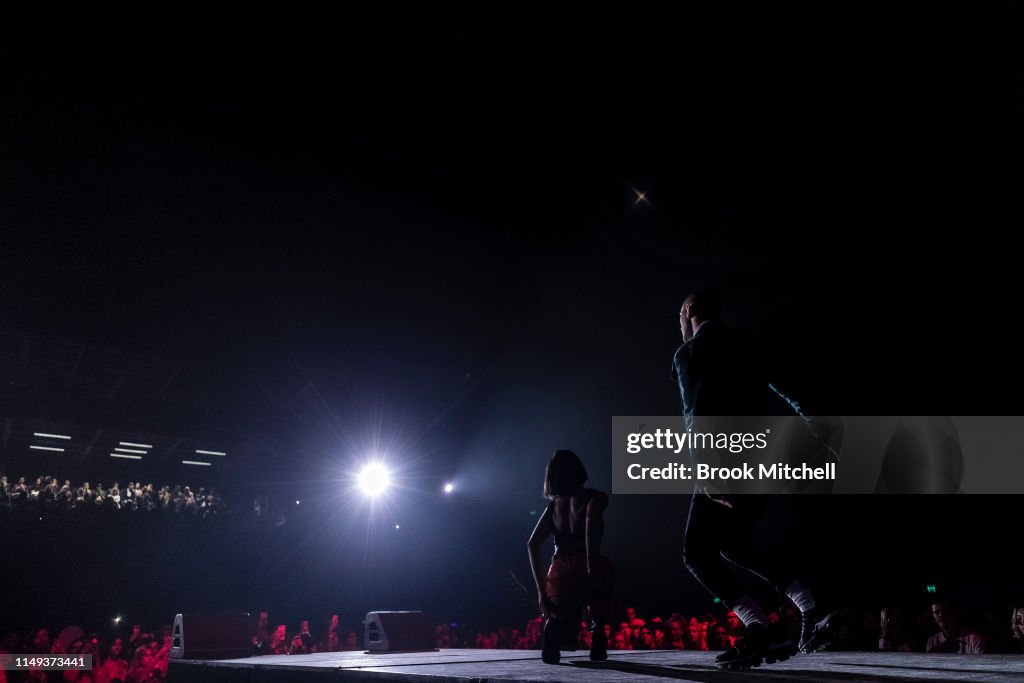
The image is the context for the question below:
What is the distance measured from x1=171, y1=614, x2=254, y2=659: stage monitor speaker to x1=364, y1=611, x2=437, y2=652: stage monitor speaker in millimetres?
1309

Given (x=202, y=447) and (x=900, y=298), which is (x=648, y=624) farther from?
(x=202, y=447)

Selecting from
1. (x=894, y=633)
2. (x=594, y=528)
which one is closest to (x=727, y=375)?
(x=594, y=528)

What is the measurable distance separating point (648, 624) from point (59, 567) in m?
11.7

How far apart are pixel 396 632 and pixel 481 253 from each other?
5.60 metres

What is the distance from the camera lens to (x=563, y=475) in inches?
197

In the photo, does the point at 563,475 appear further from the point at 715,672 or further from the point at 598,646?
the point at 715,672

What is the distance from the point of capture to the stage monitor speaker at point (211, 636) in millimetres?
6879

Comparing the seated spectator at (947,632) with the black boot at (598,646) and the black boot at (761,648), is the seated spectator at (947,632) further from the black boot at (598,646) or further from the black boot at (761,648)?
the black boot at (761,648)

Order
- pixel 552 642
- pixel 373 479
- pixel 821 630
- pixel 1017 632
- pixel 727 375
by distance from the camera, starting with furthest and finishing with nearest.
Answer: pixel 373 479 < pixel 1017 632 < pixel 552 642 < pixel 727 375 < pixel 821 630

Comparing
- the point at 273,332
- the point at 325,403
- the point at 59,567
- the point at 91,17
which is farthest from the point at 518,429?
the point at 91,17

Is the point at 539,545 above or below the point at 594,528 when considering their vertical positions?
below

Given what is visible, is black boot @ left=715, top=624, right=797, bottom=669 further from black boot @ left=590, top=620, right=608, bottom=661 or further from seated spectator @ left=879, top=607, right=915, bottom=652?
seated spectator @ left=879, top=607, right=915, bottom=652

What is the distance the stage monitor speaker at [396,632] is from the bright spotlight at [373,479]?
1191 centimetres

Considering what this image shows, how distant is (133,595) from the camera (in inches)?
555
